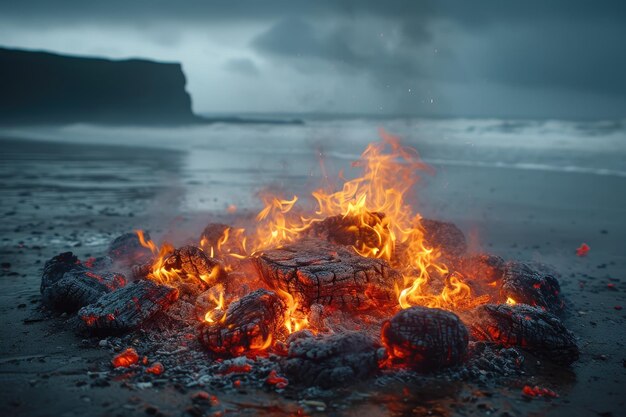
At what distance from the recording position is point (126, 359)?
545 centimetres

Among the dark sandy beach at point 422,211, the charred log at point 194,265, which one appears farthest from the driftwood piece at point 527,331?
the charred log at point 194,265

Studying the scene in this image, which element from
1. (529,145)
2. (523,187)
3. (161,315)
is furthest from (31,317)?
(529,145)

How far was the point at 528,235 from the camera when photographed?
43.4 feet

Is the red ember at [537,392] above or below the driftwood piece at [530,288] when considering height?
below

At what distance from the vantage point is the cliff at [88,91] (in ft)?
273

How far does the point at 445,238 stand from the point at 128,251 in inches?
236

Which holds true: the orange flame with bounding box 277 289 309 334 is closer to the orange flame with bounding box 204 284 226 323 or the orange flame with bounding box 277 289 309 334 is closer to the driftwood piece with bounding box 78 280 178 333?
the orange flame with bounding box 204 284 226 323

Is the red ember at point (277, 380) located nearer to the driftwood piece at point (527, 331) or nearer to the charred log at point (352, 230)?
the driftwood piece at point (527, 331)

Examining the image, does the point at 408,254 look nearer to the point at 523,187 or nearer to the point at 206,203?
the point at 206,203

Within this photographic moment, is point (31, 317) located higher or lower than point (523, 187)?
lower

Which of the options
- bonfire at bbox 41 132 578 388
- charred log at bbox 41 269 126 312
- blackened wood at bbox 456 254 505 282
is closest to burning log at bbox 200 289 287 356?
bonfire at bbox 41 132 578 388

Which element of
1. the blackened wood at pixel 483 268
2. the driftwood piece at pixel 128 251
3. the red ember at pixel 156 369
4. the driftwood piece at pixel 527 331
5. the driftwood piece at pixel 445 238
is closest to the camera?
the red ember at pixel 156 369

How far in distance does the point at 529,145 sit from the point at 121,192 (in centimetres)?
3402

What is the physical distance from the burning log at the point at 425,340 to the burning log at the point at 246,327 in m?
1.37
